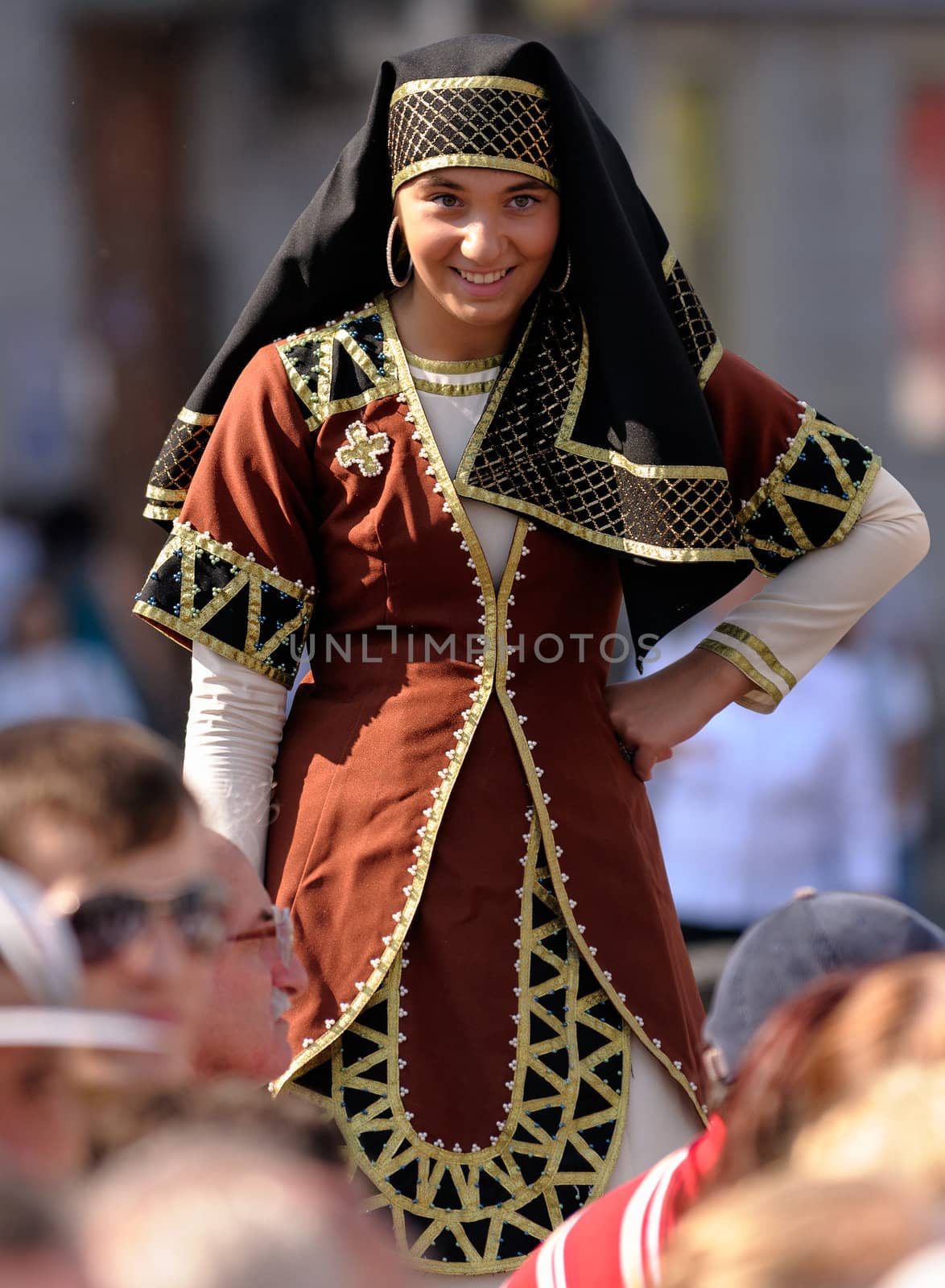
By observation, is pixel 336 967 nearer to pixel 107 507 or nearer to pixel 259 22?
pixel 107 507

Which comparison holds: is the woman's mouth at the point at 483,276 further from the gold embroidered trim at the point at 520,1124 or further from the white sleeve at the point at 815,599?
the gold embroidered trim at the point at 520,1124

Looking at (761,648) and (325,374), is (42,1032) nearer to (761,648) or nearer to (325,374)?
(325,374)

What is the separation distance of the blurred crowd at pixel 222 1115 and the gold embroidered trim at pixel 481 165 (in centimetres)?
100

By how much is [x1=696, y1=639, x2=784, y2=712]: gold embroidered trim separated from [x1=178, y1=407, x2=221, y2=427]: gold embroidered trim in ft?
2.48

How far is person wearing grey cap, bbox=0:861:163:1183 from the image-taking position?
5.80 ft

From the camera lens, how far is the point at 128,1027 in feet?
6.13

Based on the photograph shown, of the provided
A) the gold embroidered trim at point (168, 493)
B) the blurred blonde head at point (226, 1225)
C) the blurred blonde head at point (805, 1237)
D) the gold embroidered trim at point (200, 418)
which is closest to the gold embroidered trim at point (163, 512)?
the gold embroidered trim at point (168, 493)

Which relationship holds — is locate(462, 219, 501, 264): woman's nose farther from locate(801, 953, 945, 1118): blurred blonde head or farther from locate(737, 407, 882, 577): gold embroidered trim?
locate(801, 953, 945, 1118): blurred blonde head

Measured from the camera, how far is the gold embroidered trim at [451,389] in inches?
117

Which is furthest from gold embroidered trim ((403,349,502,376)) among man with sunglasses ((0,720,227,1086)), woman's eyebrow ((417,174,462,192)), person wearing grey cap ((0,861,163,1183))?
person wearing grey cap ((0,861,163,1183))

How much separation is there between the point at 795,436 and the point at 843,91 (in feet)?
34.4

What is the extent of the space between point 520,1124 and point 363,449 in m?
0.92

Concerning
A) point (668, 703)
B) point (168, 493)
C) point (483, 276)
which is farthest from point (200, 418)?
→ point (668, 703)

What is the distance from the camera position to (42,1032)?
1.80 metres
